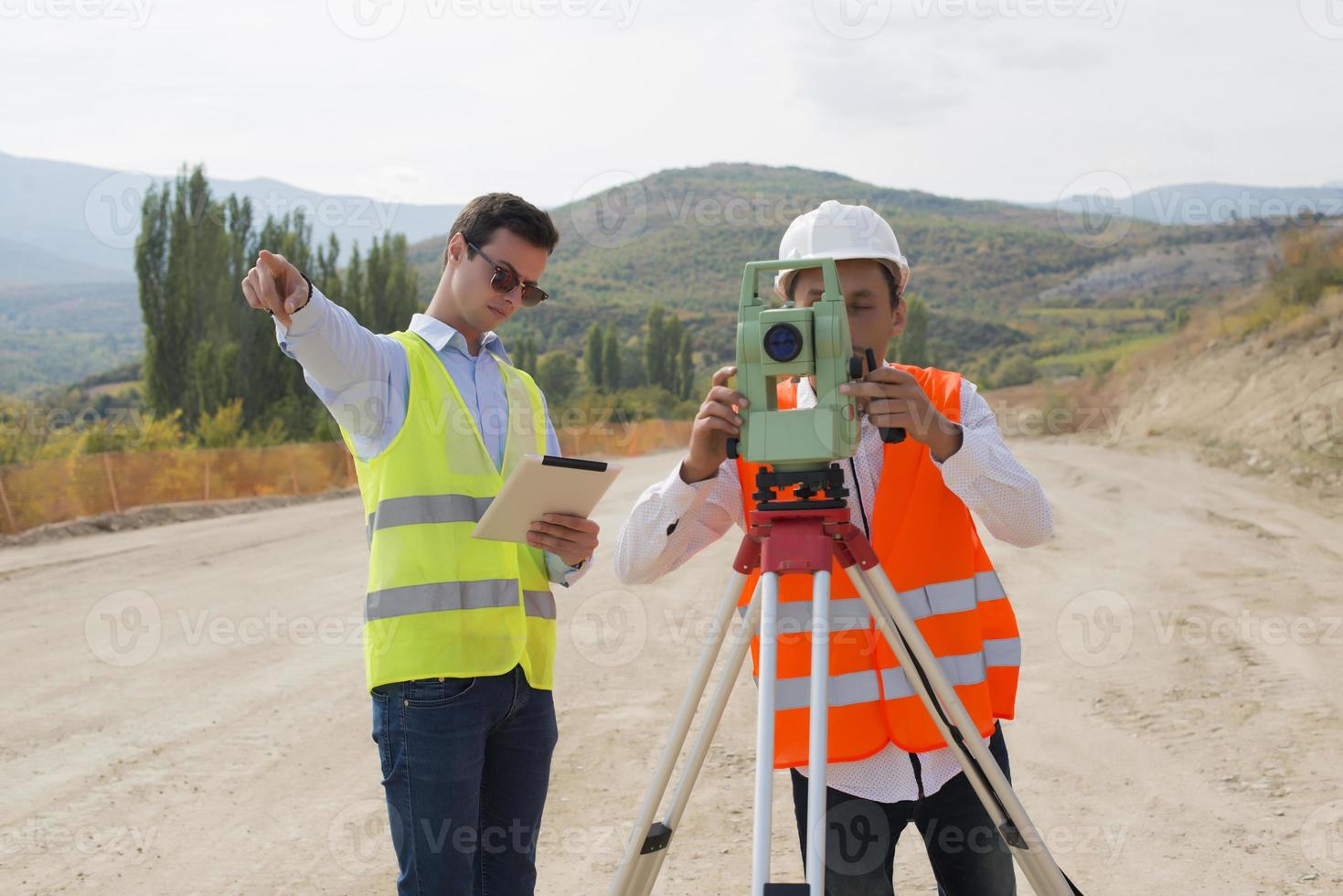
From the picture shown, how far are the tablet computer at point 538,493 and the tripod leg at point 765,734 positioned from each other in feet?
1.39

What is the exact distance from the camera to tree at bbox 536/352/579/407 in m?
46.7

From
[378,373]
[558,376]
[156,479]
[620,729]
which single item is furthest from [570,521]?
[558,376]

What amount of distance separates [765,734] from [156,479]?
1580cm

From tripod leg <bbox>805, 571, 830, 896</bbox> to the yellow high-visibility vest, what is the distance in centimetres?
78

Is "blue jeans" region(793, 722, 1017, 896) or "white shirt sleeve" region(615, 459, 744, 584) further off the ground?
"white shirt sleeve" region(615, 459, 744, 584)

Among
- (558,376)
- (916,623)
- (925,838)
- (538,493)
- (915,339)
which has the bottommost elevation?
(925,838)

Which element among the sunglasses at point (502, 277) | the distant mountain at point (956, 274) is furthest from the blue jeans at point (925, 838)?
the distant mountain at point (956, 274)

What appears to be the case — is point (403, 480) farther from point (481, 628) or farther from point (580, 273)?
point (580, 273)

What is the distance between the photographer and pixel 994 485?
183 centimetres

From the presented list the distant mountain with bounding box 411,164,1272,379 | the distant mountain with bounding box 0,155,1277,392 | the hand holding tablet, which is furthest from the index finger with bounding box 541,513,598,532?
the distant mountain with bounding box 411,164,1272,379

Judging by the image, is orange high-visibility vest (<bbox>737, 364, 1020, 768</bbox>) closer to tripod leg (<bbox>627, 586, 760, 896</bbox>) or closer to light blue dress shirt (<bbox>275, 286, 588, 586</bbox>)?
tripod leg (<bbox>627, 586, 760, 896</bbox>)

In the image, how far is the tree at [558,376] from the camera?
4672 centimetres

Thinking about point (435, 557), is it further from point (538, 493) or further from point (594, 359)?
point (594, 359)

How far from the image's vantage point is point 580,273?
3351 inches
